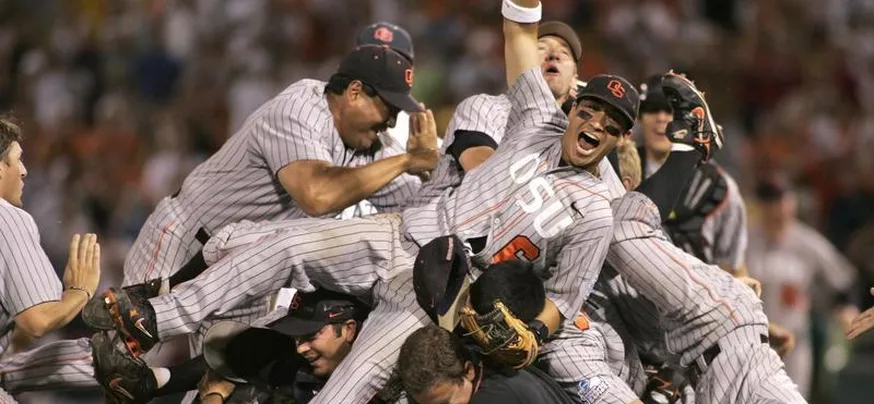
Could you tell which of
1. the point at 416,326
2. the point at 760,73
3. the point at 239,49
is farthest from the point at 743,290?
the point at 239,49

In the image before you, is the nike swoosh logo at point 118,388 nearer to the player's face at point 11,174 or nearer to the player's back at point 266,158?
the player's face at point 11,174

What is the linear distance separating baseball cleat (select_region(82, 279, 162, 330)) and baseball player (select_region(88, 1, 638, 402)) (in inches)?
1.8

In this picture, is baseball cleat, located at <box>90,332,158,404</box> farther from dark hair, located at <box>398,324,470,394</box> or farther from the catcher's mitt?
the catcher's mitt

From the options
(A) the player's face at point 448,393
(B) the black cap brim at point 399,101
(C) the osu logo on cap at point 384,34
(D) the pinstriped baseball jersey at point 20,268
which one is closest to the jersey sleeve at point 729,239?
(C) the osu logo on cap at point 384,34

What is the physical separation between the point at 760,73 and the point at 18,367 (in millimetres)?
7292

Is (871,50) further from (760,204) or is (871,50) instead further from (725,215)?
(725,215)

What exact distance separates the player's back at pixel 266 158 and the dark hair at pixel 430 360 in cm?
114

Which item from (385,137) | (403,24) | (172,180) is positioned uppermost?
(385,137)

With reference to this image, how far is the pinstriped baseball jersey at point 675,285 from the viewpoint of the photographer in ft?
20.4

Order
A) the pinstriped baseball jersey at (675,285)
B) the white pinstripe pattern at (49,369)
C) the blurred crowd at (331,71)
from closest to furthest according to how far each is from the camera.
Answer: the pinstriped baseball jersey at (675,285)
the white pinstripe pattern at (49,369)
the blurred crowd at (331,71)

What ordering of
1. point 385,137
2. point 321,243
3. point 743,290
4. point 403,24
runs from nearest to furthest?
point 321,243, point 743,290, point 385,137, point 403,24

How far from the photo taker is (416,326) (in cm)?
600

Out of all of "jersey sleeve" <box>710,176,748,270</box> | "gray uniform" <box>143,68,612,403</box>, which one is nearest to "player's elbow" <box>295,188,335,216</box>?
"gray uniform" <box>143,68,612,403</box>

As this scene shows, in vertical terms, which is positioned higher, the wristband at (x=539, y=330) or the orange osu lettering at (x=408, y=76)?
the orange osu lettering at (x=408, y=76)
